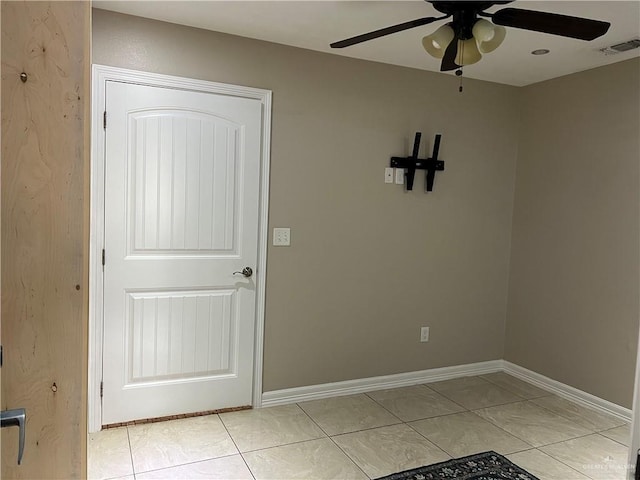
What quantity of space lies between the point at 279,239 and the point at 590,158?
2.34m

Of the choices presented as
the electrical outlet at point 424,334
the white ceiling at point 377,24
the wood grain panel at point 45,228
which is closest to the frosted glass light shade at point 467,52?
the white ceiling at point 377,24

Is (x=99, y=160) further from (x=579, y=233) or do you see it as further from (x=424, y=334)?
(x=579, y=233)

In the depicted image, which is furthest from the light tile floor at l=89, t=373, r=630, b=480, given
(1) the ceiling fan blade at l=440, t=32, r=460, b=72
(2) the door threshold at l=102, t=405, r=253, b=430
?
(1) the ceiling fan blade at l=440, t=32, r=460, b=72

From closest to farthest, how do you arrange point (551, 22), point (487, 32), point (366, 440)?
point (551, 22)
point (487, 32)
point (366, 440)

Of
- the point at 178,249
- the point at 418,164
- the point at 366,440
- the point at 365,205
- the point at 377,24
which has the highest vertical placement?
the point at 377,24

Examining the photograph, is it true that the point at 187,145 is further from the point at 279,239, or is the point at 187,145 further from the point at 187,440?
the point at 187,440

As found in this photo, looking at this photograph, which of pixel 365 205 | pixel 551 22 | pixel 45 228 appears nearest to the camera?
pixel 45 228

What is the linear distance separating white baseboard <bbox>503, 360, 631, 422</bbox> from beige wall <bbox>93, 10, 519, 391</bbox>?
0.75 feet

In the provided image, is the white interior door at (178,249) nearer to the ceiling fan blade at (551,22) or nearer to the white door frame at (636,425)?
the ceiling fan blade at (551,22)

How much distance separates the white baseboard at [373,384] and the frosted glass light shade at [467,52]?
2.37 m

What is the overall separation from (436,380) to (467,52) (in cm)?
267

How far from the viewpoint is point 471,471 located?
2602mm

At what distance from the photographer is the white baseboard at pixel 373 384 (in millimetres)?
3420

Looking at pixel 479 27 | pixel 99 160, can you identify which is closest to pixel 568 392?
pixel 479 27
